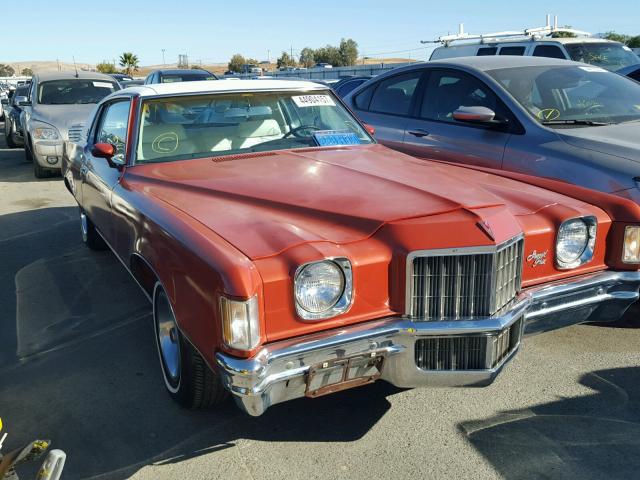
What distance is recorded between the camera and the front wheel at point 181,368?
3086 mm

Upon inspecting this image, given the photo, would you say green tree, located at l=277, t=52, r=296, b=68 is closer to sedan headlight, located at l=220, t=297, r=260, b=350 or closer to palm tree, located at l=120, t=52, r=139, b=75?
palm tree, located at l=120, t=52, r=139, b=75

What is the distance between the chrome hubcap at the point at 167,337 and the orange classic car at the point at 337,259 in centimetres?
1

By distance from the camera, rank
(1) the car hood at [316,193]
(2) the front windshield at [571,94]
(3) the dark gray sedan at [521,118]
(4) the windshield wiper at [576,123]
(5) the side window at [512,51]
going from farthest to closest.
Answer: (5) the side window at [512,51] < (2) the front windshield at [571,94] < (4) the windshield wiper at [576,123] < (3) the dark gray sedan at [521,118] < (1) the car hood at [316,193]

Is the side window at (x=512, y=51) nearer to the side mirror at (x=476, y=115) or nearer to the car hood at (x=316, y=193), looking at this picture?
the side mirror at (x=476, y=115)

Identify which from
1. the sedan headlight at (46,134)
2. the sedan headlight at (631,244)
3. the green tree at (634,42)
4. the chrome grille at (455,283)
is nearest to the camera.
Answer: the chrome grille at (455,283)

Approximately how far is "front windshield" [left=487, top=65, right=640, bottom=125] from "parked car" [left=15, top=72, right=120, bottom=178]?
6567 mm

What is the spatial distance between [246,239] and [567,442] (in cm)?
174

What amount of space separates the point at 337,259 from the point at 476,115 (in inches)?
113

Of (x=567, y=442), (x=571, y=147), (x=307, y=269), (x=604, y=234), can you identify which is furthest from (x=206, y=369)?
(x=571, y=147)

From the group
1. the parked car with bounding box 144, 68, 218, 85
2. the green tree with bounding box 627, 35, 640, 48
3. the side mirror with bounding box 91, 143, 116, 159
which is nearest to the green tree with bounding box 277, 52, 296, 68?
the green tree with bounding box 627, 35, 640, 48

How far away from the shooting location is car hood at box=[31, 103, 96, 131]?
1027 centimetres

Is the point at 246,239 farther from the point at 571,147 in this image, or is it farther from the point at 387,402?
the point at 571,147

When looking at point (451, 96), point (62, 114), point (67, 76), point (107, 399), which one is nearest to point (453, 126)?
point (451, 96)

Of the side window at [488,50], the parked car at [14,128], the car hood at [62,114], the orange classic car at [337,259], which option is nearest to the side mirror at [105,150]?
the orange classic car at [337,259]
